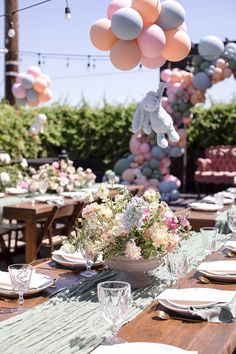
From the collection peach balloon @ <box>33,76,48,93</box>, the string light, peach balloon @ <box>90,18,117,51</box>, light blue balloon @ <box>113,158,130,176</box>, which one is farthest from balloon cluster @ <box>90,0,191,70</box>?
light blue balloon @ <box>113,158,130,176</box>

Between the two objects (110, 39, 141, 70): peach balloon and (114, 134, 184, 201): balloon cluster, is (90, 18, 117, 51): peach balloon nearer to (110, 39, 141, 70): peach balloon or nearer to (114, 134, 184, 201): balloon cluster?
(110, 39, 141, 70): peach balloon

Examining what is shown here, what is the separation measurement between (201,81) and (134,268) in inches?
270

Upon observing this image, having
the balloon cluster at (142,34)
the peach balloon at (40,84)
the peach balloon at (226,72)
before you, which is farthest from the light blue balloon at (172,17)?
the peach balloon at (40,84)

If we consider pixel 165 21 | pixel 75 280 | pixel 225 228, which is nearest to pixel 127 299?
pixel 75 280

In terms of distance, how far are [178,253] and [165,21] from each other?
9.60ft

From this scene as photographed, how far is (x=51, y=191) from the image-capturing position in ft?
19.1

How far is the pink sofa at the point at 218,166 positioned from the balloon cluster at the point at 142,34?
6.60 meters

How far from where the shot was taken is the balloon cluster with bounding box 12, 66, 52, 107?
9.09m

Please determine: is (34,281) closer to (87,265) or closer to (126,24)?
(87,265)

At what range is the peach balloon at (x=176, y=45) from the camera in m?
4.44

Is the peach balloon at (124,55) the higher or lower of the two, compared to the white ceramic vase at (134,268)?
higher

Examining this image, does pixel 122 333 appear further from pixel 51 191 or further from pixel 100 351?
pixel 51 191

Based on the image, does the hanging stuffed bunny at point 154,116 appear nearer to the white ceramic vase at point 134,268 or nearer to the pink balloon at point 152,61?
the pink balloon at point 152,61

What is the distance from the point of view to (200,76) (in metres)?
8.80
